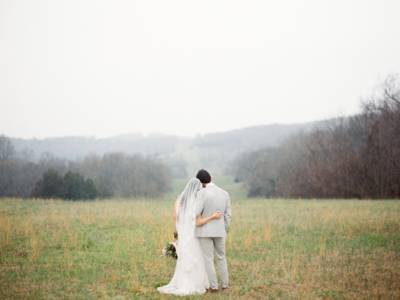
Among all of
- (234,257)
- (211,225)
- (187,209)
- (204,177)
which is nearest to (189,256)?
(211,225)

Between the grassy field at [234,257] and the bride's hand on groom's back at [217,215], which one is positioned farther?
the grassy field at [234,257]

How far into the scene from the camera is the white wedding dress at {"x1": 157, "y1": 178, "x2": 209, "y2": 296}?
8922mm

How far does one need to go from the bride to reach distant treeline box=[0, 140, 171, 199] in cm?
3833

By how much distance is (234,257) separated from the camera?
1270 centimetres

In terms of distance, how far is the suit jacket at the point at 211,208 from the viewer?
8789 mm

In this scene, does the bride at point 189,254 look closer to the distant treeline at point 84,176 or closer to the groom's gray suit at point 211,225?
the groom's gray suit at point 211,225

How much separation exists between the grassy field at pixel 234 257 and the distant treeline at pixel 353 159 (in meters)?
25.3

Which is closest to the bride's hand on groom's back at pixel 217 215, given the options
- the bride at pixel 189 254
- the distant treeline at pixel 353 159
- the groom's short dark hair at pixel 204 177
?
the bride at pixel 189 254

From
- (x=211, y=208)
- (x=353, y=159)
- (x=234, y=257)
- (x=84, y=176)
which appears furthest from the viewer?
(x=84, y=176)

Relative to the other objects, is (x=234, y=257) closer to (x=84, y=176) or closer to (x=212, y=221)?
(x=212, y=221)

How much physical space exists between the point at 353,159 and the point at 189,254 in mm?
42063

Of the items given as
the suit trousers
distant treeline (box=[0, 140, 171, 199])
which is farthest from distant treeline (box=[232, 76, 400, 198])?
the suit trousers

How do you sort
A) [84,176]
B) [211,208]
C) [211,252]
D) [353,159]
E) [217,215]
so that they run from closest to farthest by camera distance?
[217,215]
[211,208]
[211,252]
[353,159]
[84,176]

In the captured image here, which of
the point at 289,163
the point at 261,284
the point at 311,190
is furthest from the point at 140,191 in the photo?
the point at 261,284
